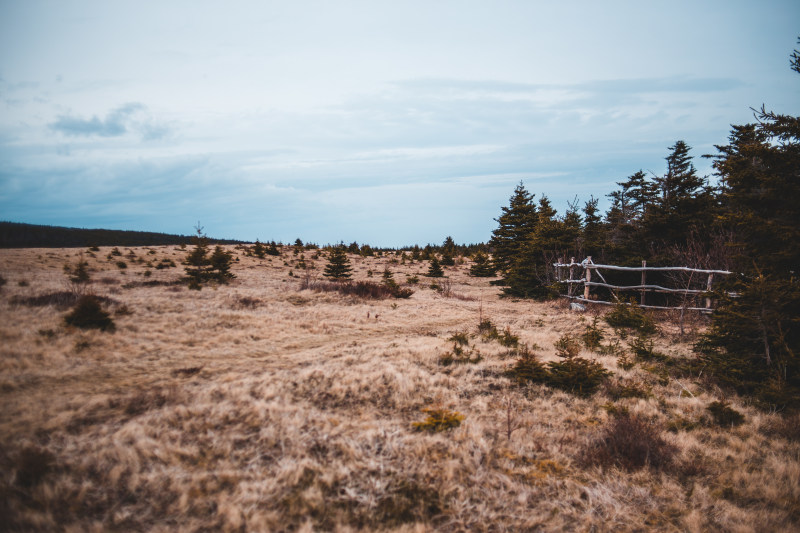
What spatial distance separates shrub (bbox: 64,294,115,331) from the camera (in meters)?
9.06

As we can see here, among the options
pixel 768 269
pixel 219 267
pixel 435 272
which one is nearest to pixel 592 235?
pixel 435 272

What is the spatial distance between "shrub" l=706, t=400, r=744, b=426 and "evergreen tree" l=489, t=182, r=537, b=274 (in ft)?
68.7

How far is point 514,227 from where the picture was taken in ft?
90.8

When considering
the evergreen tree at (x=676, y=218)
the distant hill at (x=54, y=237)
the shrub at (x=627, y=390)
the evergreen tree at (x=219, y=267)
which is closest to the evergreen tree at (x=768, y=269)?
the shrub at (x=627, y=390)

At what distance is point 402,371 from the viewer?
7.78 metres

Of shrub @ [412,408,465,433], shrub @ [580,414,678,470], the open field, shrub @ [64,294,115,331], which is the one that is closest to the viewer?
the open field

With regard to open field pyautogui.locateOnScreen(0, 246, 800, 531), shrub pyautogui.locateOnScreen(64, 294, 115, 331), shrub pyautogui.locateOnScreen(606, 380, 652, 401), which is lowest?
open field pyautogui.locateOnScreen(0, 246, 800, 531)

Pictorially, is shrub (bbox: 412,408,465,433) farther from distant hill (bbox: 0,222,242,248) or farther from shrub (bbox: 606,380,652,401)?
distant hill (bbox: 0,222,242,248)

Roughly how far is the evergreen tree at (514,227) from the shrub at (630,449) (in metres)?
21.9

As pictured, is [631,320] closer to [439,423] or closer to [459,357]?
[459,357]

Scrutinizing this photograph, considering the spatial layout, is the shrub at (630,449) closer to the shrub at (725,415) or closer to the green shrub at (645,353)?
the shrub at (725,415)

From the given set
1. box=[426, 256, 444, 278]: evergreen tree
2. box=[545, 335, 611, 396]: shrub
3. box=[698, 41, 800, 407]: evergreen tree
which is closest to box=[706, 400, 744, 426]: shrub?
box=[698, 41, 800, 407]: evergreen tree

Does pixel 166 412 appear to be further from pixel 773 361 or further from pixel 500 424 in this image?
pixel 773 361

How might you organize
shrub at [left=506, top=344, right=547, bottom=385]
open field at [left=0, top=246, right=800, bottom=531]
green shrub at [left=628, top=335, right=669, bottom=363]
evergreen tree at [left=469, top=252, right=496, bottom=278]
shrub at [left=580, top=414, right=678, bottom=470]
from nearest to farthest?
open field at [left=0, top=246, right=800, bottom=531], shrub at [left=580, top=414, right=678, bottom=470], shrub at [left=506, top=344, right=547, bottom=385], green shrub at [left=628, top=335, right=669, bottom=363], evergreen tree at [left=469, top=252, right=496, bottom=278]
